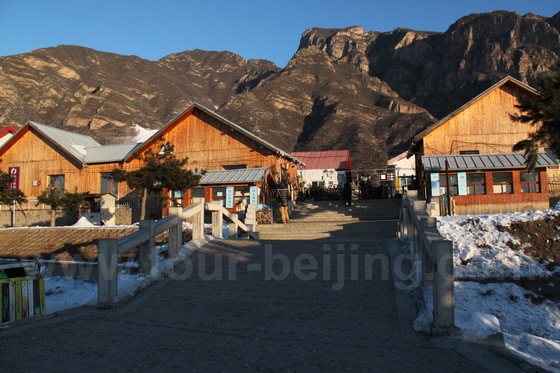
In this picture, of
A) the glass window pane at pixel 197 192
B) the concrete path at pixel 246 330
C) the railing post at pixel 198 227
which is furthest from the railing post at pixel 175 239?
the glass window pane at pixel 197 192

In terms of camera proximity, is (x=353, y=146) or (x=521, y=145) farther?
(x=353, y=146)

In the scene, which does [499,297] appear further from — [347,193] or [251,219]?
[347,193]

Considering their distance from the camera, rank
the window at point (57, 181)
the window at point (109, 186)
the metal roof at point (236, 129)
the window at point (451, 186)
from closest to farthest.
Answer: the window at point (451, 186) → the metal roof at point (236, 129) → the window at point (109, 186) → the window at point (57, 181)

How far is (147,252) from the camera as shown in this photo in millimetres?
8891

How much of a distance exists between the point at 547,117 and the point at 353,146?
7124 cm

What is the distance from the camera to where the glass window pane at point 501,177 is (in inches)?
912

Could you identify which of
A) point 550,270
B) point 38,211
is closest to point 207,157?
point 38,211

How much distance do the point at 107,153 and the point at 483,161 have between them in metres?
23.8

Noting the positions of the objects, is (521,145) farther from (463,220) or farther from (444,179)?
(444,179)

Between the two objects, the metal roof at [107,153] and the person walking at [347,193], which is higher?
the metal roof at [107,153]

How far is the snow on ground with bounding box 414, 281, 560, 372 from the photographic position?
215 inches

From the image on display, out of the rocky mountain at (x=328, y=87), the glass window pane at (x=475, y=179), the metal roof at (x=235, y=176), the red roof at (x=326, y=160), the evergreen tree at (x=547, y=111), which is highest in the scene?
the rocky mountain at (x=328, y=87)

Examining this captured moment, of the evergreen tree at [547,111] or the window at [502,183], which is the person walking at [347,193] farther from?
the evergreen tree at [547,111]

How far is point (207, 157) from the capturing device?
29.2m
